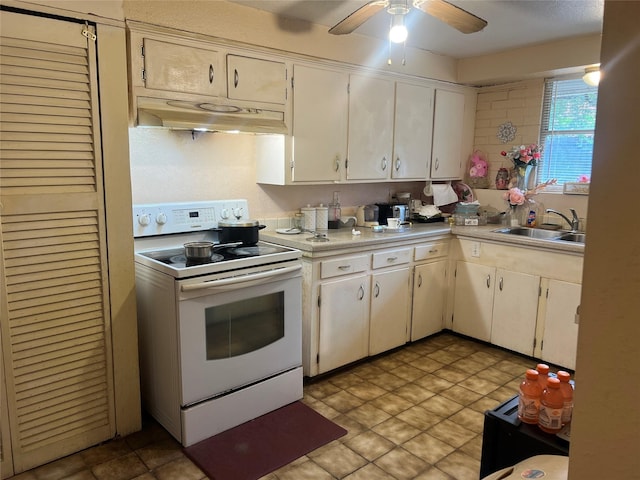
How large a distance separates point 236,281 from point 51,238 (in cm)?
85

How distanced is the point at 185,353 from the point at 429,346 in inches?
79.9

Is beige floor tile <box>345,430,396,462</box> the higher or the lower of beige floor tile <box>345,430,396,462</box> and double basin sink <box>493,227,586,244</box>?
the lower

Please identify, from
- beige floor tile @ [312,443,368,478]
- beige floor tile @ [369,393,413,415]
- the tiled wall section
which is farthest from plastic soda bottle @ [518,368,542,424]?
the tiled wall section

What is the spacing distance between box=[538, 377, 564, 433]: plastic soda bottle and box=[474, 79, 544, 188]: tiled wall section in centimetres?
Result: 294

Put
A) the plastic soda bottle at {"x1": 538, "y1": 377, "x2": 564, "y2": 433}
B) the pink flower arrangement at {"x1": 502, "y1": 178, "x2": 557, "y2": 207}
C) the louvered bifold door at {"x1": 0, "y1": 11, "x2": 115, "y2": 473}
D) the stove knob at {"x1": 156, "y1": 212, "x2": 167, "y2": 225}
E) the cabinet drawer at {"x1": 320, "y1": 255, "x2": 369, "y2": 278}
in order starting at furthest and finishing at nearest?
the pink flower arrangement at {"x1": 502, "y1": 178, "x2": 557, "y2": 207}, the cabinet drawer at {"x1": 320, "y1": 255, "x2": 369, "y2": 278}, the stove knob at {"x1": 156, "y1": 212, "x2": 167, "y2": 225}, the louvered bifold door at {"x1": 0, "y1": 11, "x2": 115, "y2": 473}, the plastic soda bottle at {"x1": 538, "y1": 377, "x2": 564, "y2": 433}

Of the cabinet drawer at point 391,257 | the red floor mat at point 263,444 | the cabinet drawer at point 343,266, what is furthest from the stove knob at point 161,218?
the cabinet drawer at point 391,257

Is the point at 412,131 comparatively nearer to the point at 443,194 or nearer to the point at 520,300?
the point at 443,194

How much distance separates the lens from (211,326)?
94.7 inches

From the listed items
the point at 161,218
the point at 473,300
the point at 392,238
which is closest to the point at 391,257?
the point at 392,238

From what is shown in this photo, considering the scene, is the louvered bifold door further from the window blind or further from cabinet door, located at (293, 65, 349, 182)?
the window blind

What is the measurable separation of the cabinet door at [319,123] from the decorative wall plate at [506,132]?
5.30 feet

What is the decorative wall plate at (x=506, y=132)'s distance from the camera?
4.08 metres

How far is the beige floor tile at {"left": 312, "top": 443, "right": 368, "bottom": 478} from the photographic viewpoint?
2.20 meters

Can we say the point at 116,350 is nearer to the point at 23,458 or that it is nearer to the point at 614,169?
the point at 23,458
